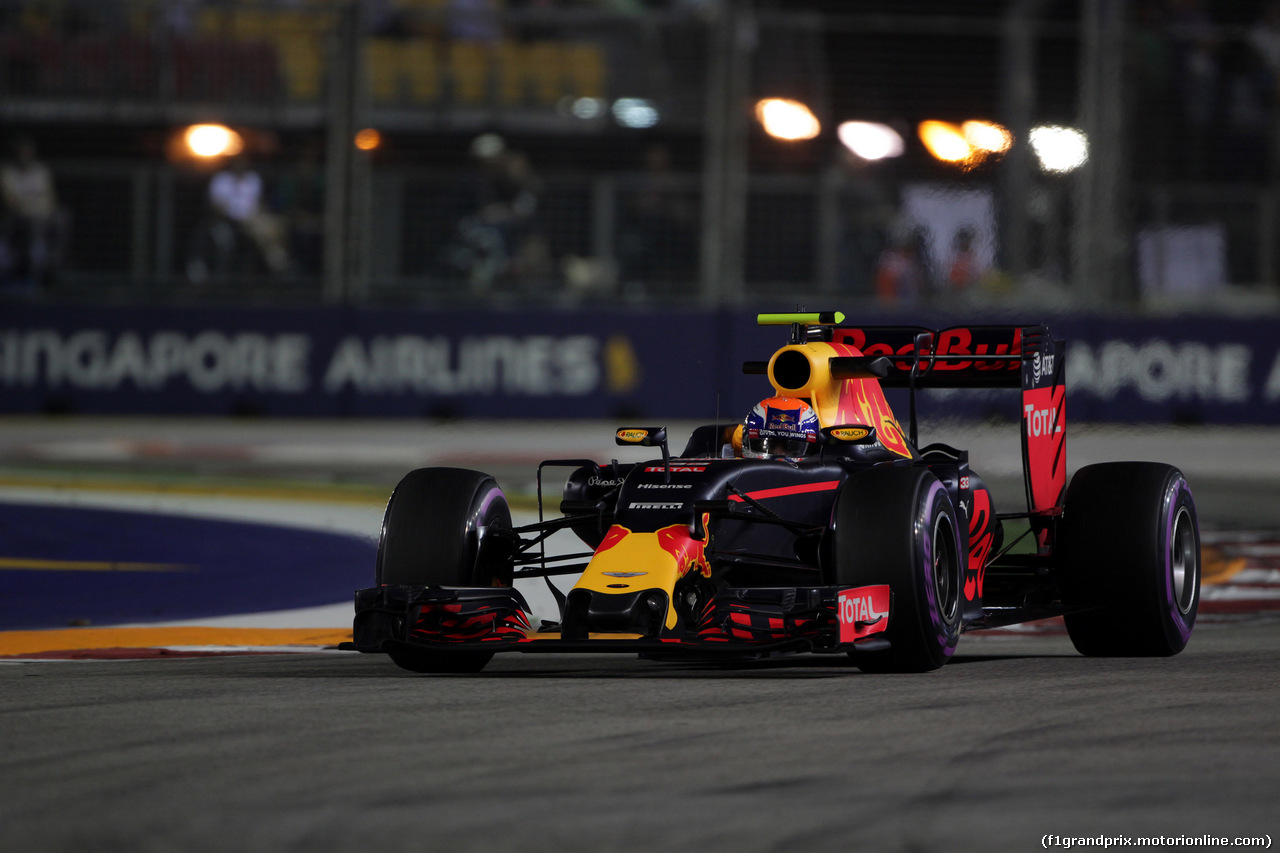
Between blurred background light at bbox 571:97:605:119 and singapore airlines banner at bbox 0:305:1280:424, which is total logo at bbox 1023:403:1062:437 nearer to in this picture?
singapore airlines banner at bbox 0:305:1280:424

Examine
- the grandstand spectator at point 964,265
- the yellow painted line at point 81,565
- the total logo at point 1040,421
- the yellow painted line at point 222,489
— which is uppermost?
the grandstand spectator at point 964,265

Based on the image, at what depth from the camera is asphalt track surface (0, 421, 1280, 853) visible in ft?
13.7

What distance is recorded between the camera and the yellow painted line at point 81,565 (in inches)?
402

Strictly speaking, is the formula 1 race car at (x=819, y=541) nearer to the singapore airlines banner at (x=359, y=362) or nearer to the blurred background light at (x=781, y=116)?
the singapore airlines banner at (x=359, y=362)

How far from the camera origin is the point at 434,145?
66.3 feet

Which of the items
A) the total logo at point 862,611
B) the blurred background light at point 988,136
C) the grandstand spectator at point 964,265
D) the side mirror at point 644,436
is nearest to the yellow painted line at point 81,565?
the side mirror at point 644,436

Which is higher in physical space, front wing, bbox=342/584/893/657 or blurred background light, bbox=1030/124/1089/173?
blurred background light, bbox=1030/124/1089/173

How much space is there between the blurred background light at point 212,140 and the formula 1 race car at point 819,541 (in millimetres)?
13200

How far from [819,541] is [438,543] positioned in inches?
50.8

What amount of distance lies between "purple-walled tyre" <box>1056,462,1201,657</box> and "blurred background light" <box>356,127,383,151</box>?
13.5 m

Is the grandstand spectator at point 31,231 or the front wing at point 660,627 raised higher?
the grandstand spectator at point 31,231

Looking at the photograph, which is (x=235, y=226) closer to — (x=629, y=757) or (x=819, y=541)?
(x=819, y=541)

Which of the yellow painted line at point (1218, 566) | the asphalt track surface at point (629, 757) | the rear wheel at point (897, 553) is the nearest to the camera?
the asphalt track surface at point (629, 757)

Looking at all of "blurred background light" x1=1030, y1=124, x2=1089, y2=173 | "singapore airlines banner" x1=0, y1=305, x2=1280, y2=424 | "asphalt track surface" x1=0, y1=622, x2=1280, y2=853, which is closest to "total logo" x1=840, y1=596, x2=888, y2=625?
"asphalt track surface" x1=0, y1=622, x2=1280, y2=853
